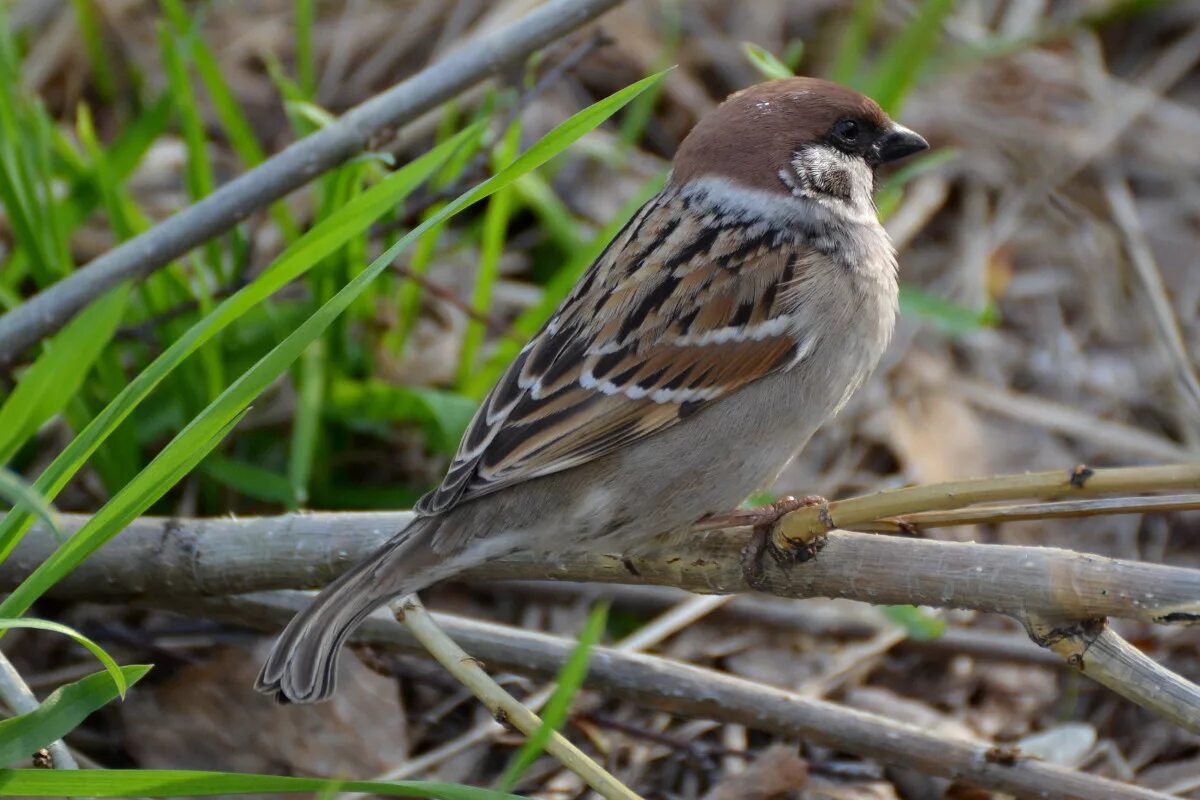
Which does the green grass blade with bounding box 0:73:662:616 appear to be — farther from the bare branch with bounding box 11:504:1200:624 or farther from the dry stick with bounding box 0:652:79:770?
the bare branch with bounding box 11:504:1200:624

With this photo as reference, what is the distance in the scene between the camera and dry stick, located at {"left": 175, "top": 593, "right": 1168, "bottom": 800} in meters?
2.56

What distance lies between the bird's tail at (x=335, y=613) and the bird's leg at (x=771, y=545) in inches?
20.4

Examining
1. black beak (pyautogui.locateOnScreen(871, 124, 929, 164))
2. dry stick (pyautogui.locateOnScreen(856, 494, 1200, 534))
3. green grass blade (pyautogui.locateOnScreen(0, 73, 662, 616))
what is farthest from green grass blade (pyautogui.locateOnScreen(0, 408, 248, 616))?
black beak (pyautogui.locateOnScreen(871, 124, 929, 164))

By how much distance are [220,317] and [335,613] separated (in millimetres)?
591

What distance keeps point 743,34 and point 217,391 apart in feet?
8.53

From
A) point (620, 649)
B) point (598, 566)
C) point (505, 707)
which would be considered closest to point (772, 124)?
point (598, 566)

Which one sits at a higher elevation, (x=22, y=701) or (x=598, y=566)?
(x=22, y=701)

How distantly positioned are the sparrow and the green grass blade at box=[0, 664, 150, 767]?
1.27 feet

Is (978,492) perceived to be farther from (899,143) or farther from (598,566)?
(899,143)

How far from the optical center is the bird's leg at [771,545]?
7.46 feet

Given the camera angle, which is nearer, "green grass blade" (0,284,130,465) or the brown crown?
"green grass blade" (0,284,130,465)

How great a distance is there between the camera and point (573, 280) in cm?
361

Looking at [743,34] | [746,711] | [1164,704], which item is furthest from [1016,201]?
[1164,704]

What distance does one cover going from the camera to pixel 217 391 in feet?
10.2
